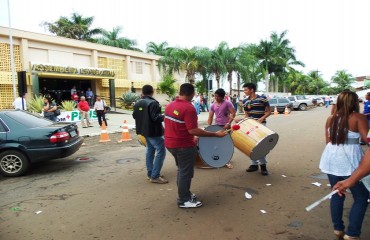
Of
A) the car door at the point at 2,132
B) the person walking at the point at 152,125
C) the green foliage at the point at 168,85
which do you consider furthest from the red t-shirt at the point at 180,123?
the green foliage at the point at 168,85

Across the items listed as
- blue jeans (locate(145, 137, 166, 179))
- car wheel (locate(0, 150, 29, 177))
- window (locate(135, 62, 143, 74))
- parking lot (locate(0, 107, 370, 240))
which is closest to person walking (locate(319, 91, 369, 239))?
parking lot (locate(0, 107, 370, 240))

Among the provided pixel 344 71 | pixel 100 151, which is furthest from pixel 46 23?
pixel 344 71

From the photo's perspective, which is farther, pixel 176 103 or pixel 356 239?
pixel 176 103

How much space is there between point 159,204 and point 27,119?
4.18 metres

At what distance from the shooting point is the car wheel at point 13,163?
666 cm

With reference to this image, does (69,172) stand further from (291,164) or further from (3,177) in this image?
(291,164)

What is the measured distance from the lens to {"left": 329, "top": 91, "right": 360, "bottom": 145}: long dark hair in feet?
10.4

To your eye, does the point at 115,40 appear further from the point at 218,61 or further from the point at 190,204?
the point at 190,204

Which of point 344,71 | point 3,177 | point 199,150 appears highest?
point 344,71

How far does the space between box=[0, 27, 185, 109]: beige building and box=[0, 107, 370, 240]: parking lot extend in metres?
17.6

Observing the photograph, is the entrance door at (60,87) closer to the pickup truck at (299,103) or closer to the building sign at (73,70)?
the building sign at (73,70)

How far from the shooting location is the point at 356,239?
3148 mm

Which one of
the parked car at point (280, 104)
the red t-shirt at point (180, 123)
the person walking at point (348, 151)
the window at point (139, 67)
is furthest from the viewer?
the window at point (139, 67)

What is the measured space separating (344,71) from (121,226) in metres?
87.8
